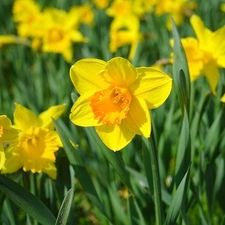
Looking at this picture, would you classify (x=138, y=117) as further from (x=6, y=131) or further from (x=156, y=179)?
(x=6, y=131)

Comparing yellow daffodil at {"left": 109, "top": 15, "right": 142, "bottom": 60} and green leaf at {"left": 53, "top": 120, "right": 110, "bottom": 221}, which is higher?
green leaf at {"left": 53, "top": 120, "right": 110, "bottom": 221}

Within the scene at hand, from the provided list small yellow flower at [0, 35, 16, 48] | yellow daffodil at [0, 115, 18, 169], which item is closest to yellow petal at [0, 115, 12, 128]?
yellow daffodil at [0, 115, 18, 169]

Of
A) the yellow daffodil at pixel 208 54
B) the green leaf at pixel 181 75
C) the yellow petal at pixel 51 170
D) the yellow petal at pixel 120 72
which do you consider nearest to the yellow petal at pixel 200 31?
the yellow daffodil at pixel 208 54

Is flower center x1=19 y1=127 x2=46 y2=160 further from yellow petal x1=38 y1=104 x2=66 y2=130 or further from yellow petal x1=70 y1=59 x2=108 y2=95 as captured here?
yellow petal x1=70 y1=59 x2=108 y2=95

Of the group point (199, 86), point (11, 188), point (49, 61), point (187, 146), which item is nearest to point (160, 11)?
point (49, 61)

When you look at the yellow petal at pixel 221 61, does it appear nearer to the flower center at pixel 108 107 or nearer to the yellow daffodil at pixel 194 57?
the yellow daffodil at pixel 194 57

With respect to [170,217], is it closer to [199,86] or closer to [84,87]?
[84,87]

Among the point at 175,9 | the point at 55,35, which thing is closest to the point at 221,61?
the point at 55,35
